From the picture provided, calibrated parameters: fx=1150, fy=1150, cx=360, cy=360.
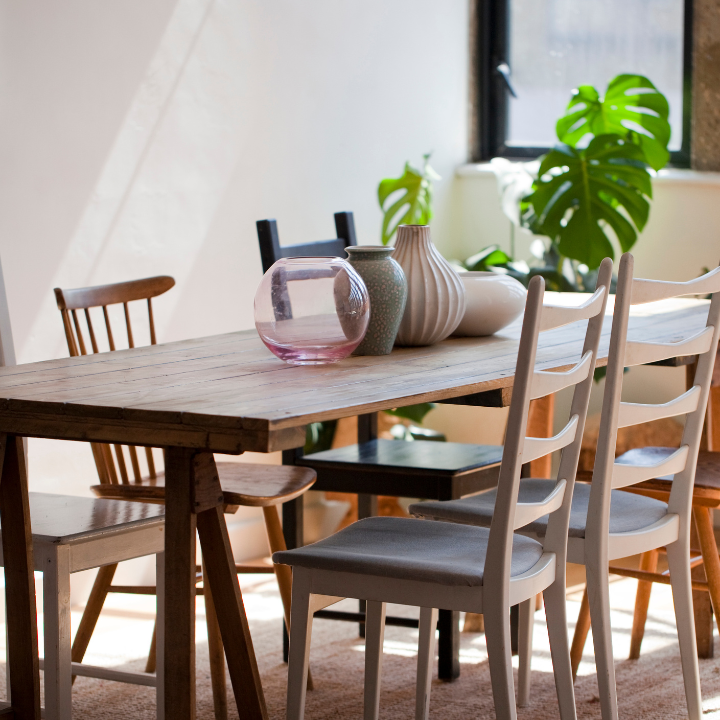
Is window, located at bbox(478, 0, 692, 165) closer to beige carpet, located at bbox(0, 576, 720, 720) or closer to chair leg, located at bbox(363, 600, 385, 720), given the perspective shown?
beige carpet, located at bbox(0, 576, 720, 720)

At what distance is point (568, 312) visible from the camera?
63.6 inches

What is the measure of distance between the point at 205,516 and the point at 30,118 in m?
1.55

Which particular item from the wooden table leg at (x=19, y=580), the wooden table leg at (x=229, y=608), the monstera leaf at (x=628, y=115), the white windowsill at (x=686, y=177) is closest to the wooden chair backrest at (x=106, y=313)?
the wooden table leg at (x=19, y=580)

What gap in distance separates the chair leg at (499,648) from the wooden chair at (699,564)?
2.59ft

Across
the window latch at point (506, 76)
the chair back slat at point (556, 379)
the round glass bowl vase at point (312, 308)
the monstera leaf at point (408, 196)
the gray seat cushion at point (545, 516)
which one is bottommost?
the gray seat cushion at point (545, 516)

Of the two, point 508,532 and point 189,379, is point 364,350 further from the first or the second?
point 508,532

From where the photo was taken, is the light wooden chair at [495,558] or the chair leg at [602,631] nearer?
the light wooden chair at [495,558]

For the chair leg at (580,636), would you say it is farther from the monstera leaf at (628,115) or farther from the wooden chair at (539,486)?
the monstera leaf at (628,115)

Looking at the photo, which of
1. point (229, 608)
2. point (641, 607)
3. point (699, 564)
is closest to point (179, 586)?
point (229, 608)

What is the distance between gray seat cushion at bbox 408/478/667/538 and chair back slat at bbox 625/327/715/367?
288 millimetres

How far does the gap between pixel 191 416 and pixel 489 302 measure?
0.98 meters

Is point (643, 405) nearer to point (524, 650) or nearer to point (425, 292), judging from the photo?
point (425, 292)

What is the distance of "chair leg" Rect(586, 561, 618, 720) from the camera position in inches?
74.7

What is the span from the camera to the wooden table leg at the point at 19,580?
1799 mm
